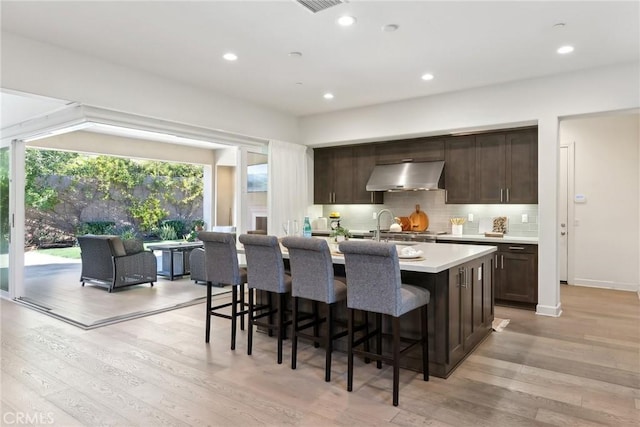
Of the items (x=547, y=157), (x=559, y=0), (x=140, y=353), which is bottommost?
(x=140, y=353)

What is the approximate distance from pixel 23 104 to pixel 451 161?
5.88m

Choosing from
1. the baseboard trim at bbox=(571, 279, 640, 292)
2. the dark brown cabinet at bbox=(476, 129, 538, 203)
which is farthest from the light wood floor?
the baseboard trim at bbox=(571, 279, 640, 292)

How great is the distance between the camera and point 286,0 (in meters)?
3.09

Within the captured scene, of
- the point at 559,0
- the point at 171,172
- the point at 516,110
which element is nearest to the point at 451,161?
the point at 516,110

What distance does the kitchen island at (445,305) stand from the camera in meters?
3.01

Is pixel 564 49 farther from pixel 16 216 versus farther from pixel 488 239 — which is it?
pixel 16 216

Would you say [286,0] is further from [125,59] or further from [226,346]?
[226,346]

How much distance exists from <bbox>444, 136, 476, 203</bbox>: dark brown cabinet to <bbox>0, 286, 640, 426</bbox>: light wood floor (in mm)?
2161

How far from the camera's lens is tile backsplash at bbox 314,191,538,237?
5.66m

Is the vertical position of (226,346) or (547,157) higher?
(547,157)

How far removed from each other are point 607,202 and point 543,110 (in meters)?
2.55

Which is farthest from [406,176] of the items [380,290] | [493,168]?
[380,290]

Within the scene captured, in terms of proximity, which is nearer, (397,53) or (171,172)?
(397,53)

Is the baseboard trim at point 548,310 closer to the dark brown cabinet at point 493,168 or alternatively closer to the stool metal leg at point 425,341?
the dark brown cabinet at point 493,168
